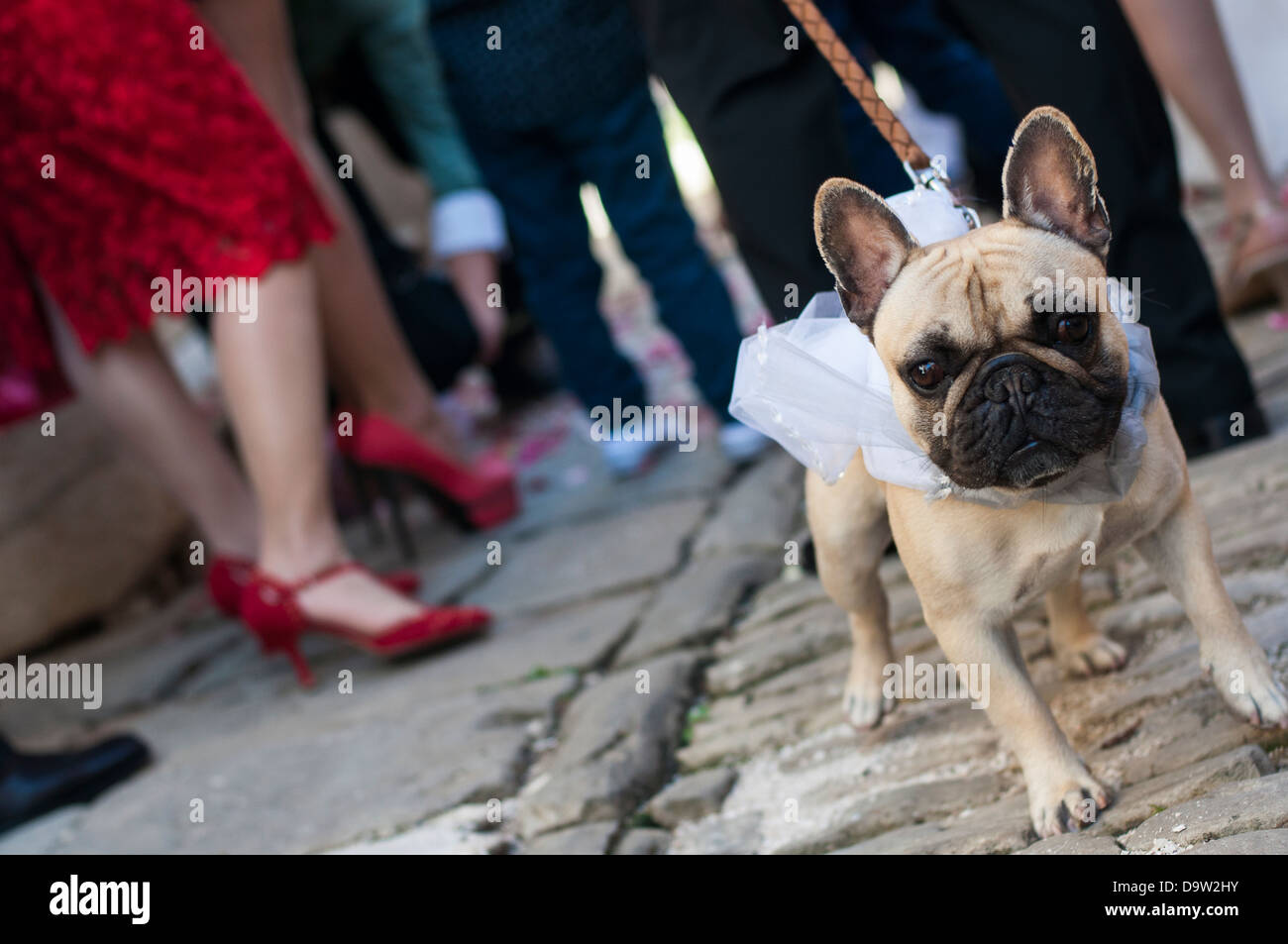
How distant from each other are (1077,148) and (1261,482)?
3.65 feet

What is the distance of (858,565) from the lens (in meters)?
1.94

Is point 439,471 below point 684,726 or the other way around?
the other way around

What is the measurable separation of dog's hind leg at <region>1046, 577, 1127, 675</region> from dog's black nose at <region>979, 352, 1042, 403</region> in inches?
26.2

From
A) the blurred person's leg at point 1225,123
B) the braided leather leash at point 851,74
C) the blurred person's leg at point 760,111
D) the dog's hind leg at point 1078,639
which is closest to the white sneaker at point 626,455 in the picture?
the blurred person's leg at point 1225,123

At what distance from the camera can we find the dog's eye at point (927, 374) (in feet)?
4.87

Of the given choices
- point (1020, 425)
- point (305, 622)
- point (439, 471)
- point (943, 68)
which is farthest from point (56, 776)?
point (943, 68)

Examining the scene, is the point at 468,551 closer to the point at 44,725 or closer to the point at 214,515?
the point at 214,515

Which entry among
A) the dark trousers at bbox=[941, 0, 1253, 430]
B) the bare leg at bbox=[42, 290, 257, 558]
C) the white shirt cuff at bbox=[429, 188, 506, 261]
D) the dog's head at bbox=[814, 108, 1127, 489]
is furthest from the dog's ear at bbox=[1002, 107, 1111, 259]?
the white shirt cuff at bbox=[429, 188, 506, 261]

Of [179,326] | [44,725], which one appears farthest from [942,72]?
[179,326]

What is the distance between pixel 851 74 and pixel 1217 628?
3.03 ft

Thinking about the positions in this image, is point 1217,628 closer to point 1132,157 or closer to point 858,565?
point 858,565

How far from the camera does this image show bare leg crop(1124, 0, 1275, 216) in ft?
8.68

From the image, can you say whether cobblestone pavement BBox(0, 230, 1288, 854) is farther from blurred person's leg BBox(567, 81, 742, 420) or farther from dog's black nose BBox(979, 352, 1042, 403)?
dog's black nose BBox(979, 352, 1042, 403)

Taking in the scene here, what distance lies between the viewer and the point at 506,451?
17.7 ft
